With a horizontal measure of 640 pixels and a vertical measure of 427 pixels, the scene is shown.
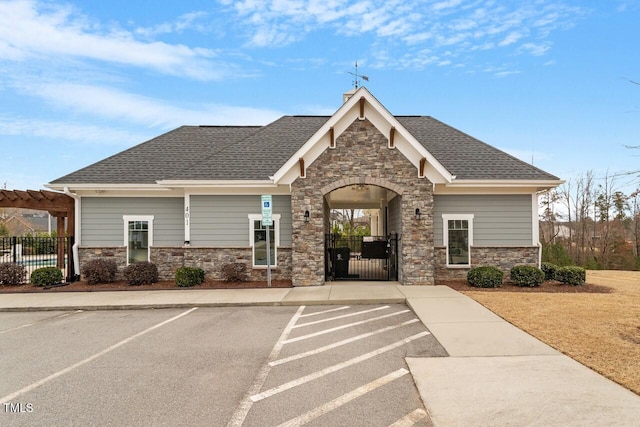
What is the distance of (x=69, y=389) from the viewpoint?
5105 millimetres

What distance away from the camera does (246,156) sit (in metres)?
15.4

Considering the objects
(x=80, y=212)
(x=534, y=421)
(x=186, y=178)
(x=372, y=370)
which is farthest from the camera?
(x=80, y=212)

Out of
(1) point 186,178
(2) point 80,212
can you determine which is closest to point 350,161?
(1) point 186,178

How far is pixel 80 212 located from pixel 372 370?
1376cm

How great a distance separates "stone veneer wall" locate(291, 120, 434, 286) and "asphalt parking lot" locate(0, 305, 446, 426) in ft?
11.7

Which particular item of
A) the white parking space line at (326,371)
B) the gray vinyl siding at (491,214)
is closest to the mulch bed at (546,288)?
the gray vinyl siding at (491,214)

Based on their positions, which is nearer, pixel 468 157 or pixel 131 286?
pixel 131 286

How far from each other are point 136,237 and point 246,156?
523 centimetres

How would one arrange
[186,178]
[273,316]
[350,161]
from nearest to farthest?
[273,316] → [350,161] → [186,178]

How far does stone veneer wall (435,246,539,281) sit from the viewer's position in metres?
13.9

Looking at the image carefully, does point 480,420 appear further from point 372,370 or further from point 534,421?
point 372,370

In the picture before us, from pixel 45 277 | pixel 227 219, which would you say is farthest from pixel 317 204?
pixel 45 277

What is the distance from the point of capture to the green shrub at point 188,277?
43.5ft

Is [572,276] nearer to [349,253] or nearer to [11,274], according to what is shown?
[349,253]
